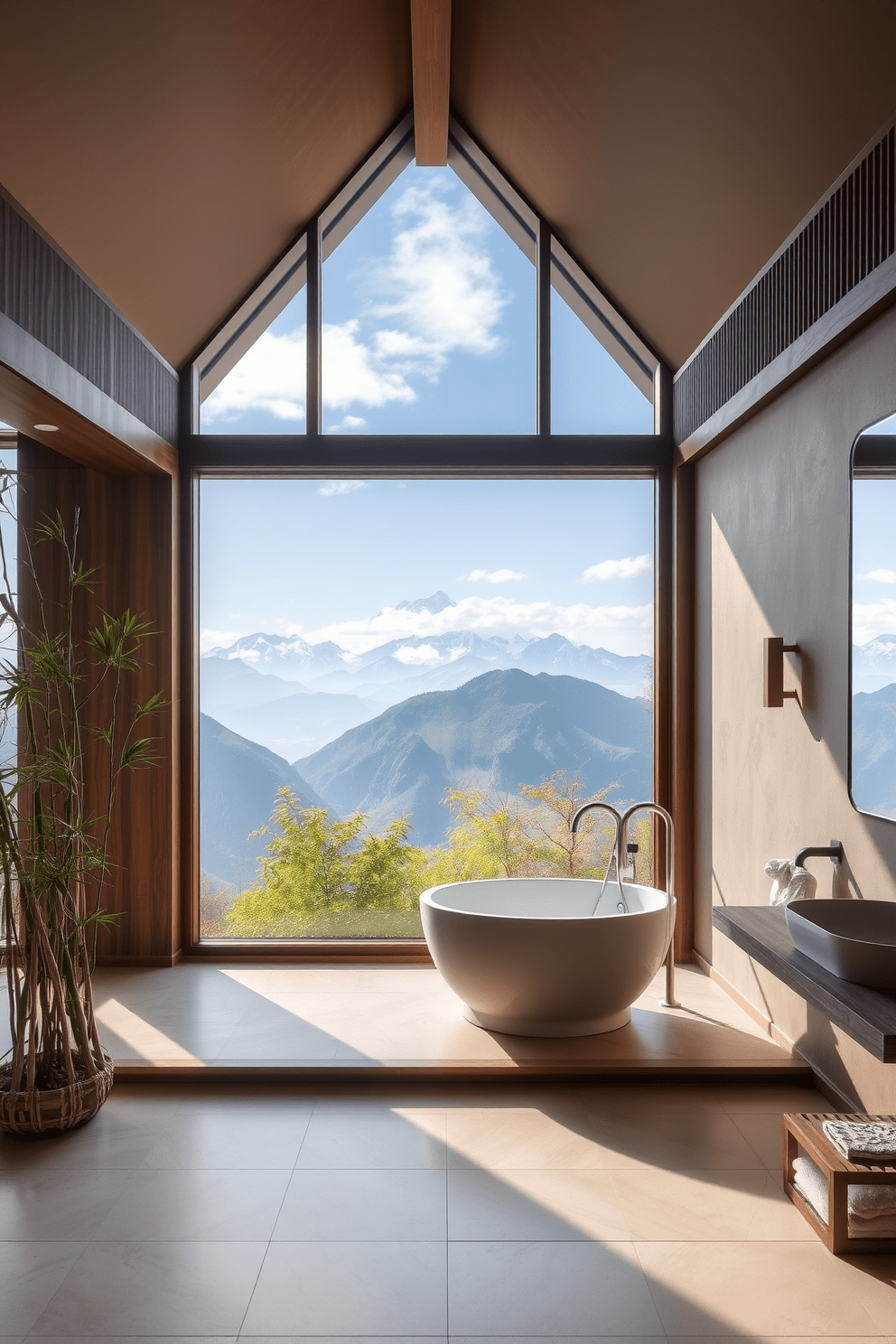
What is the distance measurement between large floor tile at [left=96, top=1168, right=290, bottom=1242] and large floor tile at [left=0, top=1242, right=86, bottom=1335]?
0.11 metres

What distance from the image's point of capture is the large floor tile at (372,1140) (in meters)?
2.99

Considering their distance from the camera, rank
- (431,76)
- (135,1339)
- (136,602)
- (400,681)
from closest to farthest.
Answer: (135,1339) < (431,76) < (136,602) < (400,681)

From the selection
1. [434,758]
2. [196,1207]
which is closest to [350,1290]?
[196,1207]

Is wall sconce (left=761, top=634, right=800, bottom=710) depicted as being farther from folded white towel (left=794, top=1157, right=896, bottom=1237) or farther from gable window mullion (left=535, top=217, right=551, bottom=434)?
gable window mullion (left=535, top=217, right=551, bottom=434)

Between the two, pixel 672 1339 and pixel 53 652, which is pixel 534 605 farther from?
pixel 672 1339

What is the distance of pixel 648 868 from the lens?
505 cm

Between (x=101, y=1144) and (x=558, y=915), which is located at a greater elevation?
(x=558, y=915)

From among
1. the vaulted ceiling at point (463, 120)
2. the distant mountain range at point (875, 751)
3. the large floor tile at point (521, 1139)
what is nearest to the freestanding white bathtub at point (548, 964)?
the large floor tile at point (521, 1139)

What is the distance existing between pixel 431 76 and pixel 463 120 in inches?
26.6

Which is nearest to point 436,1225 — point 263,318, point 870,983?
point 870,983

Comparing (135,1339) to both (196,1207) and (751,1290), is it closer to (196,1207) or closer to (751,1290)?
(196,1207)

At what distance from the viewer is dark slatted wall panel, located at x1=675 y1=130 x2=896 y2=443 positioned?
289 centimetres

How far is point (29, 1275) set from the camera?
94.7 inches

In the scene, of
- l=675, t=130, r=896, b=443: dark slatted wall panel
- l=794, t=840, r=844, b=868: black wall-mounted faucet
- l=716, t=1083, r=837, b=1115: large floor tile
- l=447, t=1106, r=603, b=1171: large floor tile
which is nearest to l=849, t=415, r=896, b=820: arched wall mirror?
l=794, t=840, r=844, b=868: black wall-mounted faucet
